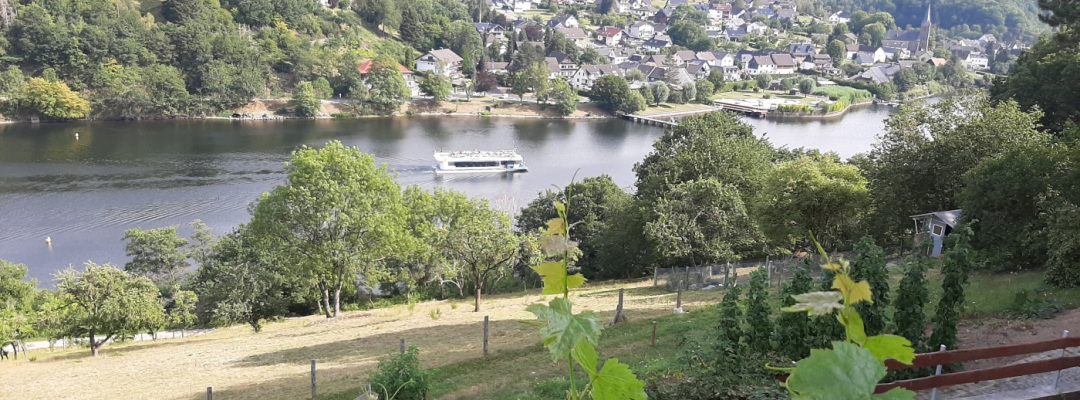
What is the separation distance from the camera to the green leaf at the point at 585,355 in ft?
3.02

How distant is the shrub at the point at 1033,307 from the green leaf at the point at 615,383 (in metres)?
9.06

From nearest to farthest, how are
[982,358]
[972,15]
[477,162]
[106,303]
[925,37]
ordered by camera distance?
1. [982,358]
2. [106,303]
3. [477,162]
4. [925,37]
5. [972,15]

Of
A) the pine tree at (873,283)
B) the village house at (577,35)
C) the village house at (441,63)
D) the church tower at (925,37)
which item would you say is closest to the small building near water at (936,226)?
the pine tree at (873,283)

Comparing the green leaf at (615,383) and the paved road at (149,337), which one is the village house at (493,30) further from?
the green leaf at (615,383)

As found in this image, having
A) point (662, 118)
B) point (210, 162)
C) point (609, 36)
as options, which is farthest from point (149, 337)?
point (609, 36)

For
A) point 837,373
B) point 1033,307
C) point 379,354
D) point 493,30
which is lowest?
point 379,354

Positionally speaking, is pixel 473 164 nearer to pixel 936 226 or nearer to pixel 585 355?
pixel 936 226

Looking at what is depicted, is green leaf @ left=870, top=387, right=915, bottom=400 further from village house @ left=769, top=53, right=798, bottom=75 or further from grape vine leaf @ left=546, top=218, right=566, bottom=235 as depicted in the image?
village house @ left=769, top=53, right=798, bottom=75

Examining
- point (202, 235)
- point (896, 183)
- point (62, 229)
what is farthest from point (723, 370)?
point (62, 229)

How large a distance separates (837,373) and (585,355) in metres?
0.30

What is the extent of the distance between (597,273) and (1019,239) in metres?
12.2

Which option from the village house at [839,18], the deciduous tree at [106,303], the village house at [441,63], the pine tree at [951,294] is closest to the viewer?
the pine tree at [951,294]

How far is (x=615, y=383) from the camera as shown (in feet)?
3.22

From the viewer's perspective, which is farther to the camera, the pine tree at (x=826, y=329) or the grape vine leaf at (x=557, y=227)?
the pine tree at (x=826, y=329)
